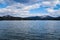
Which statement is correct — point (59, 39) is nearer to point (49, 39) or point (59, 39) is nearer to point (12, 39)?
point (49, 39)

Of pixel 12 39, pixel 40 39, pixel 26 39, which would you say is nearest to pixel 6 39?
pixel 12 39

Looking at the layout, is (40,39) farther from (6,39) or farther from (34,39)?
(6,39)

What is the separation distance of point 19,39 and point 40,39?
481cm

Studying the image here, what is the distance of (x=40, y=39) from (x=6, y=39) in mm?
7797

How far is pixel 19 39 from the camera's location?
1458 inches

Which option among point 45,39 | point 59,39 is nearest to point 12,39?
point 45,39

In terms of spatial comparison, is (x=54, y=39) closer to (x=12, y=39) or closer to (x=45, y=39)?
(x=45, y=39)

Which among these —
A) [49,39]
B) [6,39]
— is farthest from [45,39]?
[6,39]

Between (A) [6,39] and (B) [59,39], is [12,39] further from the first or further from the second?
(B) [59,39]

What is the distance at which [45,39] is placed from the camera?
37.2 m

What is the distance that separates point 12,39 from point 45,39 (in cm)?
751

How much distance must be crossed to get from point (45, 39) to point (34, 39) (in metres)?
2.52

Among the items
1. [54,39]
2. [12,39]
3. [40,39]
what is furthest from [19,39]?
[54,39]

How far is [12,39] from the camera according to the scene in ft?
121
